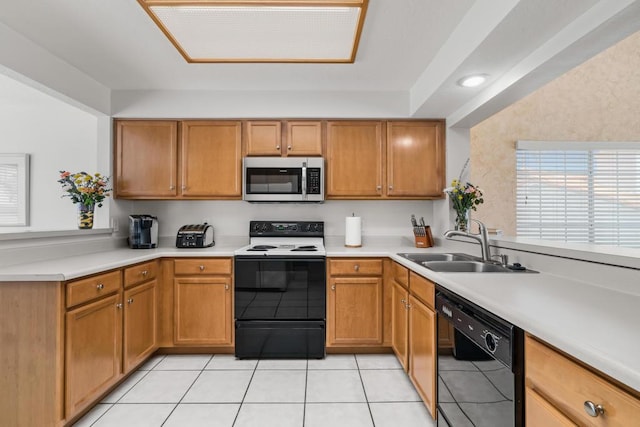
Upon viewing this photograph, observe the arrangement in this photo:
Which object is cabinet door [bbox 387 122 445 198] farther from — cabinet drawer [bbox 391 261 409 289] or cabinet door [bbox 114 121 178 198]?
cabinet door [bbox 114 121 178 198]

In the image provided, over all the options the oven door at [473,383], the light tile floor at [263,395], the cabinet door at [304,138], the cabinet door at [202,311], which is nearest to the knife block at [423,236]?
the light tile floor at [263,395]

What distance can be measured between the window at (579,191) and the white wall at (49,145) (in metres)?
4.59

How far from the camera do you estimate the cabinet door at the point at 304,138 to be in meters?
3.03

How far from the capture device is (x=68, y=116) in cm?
330

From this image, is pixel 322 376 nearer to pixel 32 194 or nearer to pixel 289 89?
pixel 289 89

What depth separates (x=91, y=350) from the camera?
75.4 inches

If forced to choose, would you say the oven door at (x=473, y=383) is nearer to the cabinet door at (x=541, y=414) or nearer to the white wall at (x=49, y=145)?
the cabinet door at (x=541, y=414)

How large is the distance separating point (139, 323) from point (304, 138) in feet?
6.60

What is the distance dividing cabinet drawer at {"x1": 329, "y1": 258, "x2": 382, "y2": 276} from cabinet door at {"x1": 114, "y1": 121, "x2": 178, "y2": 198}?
1.63m

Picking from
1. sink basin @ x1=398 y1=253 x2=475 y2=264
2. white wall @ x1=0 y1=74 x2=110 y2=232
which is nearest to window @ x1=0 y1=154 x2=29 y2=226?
white wall @ x1=0 y1=74 x2=110 y2=232

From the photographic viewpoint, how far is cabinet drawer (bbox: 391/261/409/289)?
2268 millimetres

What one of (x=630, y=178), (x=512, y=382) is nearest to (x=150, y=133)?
(x=512, y=382)

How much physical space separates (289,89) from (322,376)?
94.1 inches

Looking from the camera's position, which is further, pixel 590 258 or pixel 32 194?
pixel 32 194
